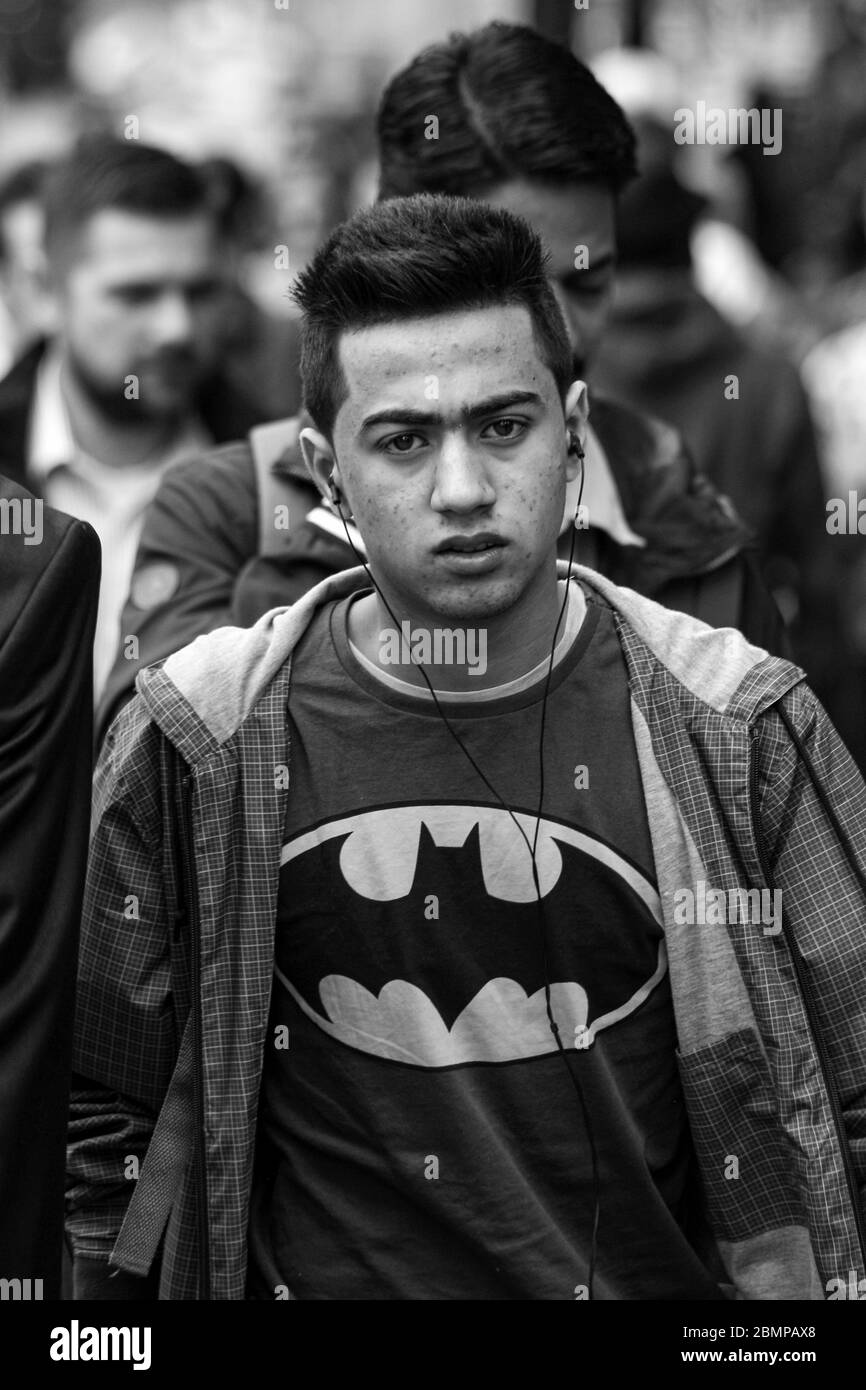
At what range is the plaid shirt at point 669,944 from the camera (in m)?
2.75

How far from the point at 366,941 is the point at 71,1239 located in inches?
23.4

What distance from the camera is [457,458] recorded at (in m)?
2.71

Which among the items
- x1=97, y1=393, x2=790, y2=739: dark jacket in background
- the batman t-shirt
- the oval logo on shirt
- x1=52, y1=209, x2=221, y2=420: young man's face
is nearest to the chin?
the batman t-shirt

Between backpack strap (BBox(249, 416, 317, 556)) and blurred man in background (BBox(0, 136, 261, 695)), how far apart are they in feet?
4.98

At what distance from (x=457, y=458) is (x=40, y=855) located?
68 cm

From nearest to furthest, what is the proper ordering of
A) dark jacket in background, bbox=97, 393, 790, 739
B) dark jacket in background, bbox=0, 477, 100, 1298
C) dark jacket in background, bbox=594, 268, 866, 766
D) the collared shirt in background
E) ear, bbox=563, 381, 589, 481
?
1. dark jacket in background, bbox=0, 477, 100, 1298
2. ear, bbox=563, 381, 589, 481
3. dark jacket in background, bbox=97, 393, 790, 739
4. the collared shirt in background
5. dark jacket in background, bbox=594, 268, 866, 766

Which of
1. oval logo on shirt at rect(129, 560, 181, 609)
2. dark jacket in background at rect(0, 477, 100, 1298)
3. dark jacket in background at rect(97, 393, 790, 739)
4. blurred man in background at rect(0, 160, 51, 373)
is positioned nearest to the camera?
dark jacket in background at rect(0, 477, 100, 1298)

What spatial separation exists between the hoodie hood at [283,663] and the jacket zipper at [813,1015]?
8cm

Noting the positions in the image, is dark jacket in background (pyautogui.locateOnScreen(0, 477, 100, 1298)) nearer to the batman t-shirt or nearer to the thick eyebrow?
the batman t-shirt

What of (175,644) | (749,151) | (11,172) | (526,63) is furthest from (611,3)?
(175,644)

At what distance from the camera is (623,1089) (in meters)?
2.80

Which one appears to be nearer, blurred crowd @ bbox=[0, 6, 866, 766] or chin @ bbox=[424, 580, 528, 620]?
chin @ bbox=[424, 580, 528, 620]

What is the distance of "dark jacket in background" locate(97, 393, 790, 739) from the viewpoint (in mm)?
3385

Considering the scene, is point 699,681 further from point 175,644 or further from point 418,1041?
point 175,644
